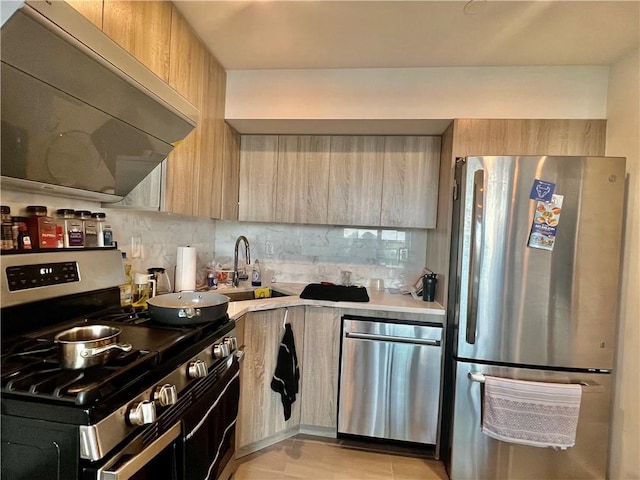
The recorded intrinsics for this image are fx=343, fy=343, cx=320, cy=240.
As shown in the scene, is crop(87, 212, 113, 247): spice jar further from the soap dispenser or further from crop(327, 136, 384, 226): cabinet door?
crop(327, 136, 384, 226): cabinet door

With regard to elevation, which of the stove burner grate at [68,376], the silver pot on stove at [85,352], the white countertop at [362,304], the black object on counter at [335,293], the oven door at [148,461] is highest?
the silver pot on stove at [85,352]

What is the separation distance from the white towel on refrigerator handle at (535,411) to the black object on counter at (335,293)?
0.87 metres

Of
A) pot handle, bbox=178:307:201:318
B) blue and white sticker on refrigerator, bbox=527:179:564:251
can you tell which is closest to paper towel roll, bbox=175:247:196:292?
pot handle, bbox=178:307:201:318

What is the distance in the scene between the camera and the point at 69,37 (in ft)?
2.85

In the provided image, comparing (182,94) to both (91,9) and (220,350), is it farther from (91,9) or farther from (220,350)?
(220,350)

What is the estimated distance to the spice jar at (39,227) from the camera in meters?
1.23

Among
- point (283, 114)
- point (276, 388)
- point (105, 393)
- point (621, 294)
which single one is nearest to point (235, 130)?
point (283, 114)

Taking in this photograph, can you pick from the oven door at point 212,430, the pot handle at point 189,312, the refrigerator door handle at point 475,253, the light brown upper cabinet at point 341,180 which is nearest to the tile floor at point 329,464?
the oven door at point 212,430

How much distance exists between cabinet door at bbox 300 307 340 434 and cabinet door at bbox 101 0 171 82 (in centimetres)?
157

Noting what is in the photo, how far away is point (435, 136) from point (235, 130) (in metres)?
1.46

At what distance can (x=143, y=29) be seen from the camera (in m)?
1.43

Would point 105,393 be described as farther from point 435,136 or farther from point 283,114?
point 435,136

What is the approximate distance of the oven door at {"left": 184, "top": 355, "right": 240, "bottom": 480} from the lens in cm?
117

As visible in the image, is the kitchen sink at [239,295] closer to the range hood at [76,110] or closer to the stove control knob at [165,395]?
the range hood at [76,110]
